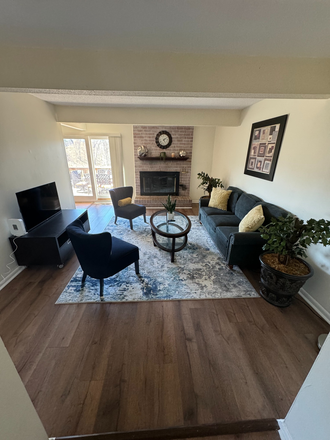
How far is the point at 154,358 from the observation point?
4.92 ft

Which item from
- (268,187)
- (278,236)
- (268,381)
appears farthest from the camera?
(268,187)

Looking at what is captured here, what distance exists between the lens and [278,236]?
1803mm

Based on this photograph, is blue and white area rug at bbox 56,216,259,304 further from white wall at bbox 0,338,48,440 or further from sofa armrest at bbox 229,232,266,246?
white wall at bbox 0,338,48,440

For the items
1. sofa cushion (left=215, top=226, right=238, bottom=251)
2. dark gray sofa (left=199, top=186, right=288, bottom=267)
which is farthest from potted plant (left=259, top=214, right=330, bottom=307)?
sofa cushion (left=215, top=226, right=238, bottom=251)

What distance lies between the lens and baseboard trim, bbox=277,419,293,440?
104 centimetres

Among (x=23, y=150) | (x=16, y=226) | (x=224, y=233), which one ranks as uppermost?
(x=23, y=150)

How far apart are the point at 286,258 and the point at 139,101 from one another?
3.23m

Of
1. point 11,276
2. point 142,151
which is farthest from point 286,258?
point 142,151

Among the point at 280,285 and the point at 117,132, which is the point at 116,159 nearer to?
the point at 117,132

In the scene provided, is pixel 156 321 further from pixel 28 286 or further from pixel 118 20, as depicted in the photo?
pixel 118 20

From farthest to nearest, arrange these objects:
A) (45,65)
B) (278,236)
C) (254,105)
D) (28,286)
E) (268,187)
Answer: (254,105), (268,187), (28,286), (278,236), (45,65)

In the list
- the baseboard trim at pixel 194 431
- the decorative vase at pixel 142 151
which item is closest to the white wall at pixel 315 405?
the baseboard trim at pixel 194 431

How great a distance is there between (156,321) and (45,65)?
2.56 meters

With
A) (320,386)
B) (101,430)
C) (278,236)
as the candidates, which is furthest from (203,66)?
(101,430)
